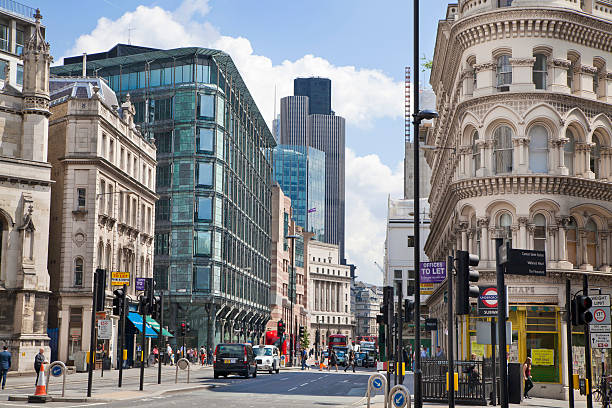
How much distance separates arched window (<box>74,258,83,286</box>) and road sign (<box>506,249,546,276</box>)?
43.4 meters

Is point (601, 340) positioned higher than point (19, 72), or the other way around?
point (19, 72)

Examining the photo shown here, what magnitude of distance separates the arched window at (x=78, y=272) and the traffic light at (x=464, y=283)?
135 feet

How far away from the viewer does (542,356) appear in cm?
3778

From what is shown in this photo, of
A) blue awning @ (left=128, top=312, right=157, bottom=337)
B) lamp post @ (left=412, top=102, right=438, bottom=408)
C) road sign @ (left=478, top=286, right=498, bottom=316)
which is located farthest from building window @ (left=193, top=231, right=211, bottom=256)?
road sign @ (left=478, top=286, right=498, bottom=316)

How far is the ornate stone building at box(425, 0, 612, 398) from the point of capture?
3812 centimetres

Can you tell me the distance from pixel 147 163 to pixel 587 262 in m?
40.2

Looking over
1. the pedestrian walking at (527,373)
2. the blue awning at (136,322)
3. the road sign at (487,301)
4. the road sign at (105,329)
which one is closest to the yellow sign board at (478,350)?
the pedestrian walking at (527,373)

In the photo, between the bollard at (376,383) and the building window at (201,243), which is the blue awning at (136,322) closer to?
the building window at (201,243)

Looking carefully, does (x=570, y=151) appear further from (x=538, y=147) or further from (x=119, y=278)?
(x=119, y=278)

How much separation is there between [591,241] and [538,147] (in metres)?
5.06

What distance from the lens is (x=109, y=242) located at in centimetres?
5894

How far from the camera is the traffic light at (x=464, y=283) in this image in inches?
706

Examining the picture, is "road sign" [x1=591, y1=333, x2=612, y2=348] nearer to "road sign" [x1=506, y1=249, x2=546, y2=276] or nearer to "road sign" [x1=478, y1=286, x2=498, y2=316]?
"road sign" [x1=478, y1=286, x2=498, y2=316]

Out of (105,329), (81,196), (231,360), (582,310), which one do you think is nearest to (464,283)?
(582,310)
